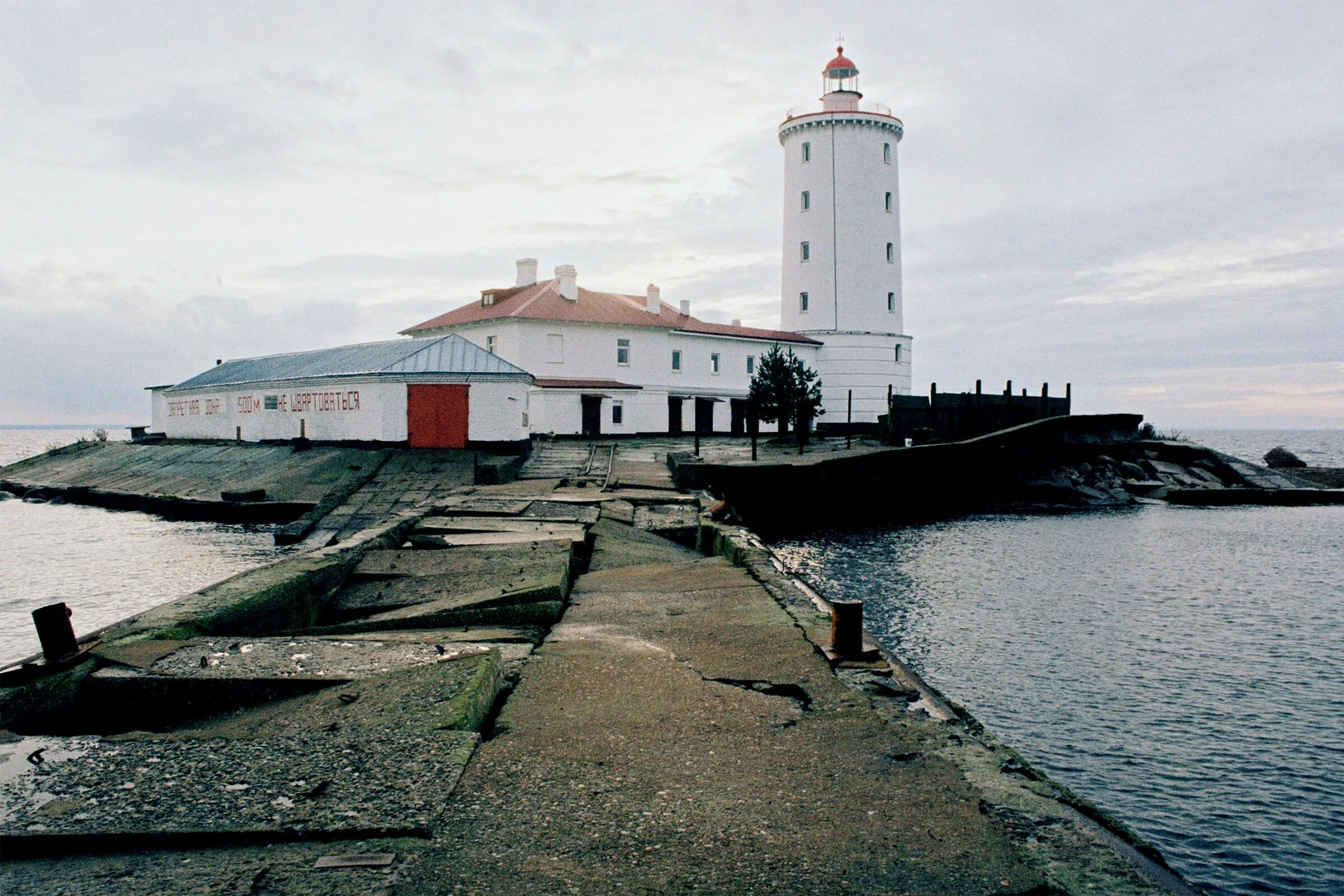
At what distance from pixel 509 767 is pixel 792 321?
47.6 meters

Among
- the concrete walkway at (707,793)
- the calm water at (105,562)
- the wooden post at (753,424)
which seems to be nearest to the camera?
the concrete walkway at (707,793)

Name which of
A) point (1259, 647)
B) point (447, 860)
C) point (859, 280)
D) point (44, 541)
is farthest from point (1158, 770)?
point (859, 280)

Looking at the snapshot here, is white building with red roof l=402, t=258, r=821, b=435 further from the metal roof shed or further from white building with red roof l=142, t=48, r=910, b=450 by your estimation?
the metal roof shed

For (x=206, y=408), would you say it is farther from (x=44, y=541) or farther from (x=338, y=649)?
(x=338, y=649)

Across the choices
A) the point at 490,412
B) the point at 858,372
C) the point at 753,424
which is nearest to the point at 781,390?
the point at 753,424

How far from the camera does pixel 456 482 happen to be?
22.8 metres

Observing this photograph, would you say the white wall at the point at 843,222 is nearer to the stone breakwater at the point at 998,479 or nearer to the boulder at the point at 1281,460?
the stone breakwater at the point at 998,479

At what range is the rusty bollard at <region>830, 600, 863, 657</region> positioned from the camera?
676 centimetres

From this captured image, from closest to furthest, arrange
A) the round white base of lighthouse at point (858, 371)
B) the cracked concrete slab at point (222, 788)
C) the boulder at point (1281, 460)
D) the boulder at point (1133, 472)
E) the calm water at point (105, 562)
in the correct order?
the cracked concrete slab at point (222, 788)
the calm water at point (105, 562)
the boulder at point (1133, 472)
the round white base of lighthouse at point (858, 371)
the boulder at point (1281, 460)

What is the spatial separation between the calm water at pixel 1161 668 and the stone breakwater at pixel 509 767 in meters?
2.40

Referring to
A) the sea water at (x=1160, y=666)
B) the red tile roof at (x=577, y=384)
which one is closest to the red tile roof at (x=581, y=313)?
the red tile roof at (x=577, y=384)

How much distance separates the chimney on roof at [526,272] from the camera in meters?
46.5

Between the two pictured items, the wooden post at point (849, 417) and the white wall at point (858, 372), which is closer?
the wooden post at point (849, 417)

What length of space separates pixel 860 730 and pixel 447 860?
261 cm
